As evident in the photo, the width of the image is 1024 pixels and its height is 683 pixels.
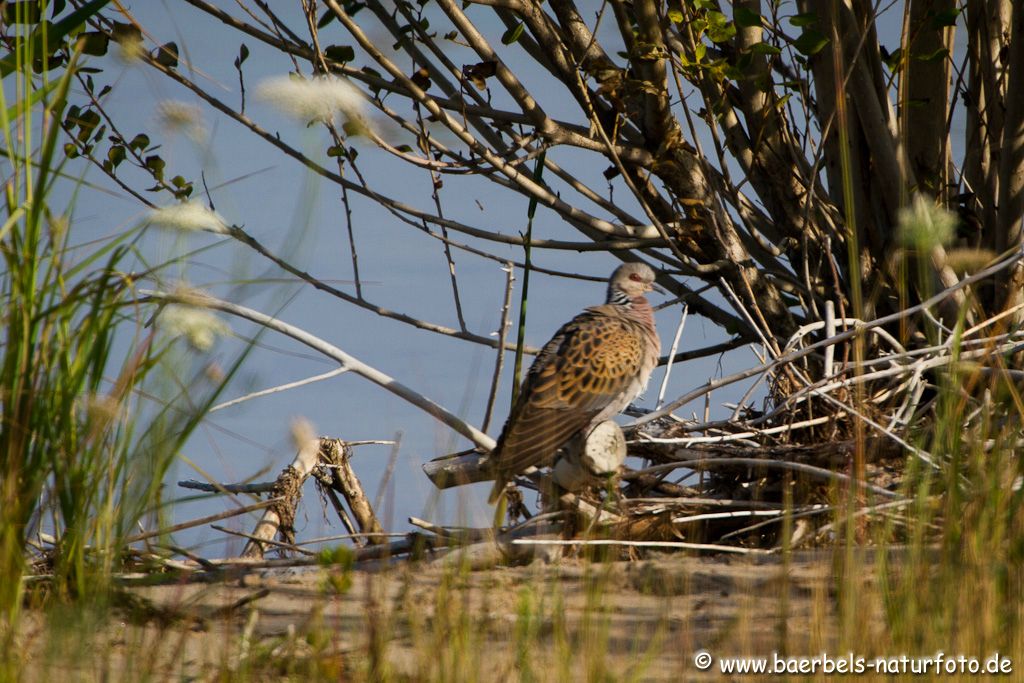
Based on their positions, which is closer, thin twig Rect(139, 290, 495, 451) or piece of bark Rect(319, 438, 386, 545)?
thin twig Rect(139, 290, 495, 451)

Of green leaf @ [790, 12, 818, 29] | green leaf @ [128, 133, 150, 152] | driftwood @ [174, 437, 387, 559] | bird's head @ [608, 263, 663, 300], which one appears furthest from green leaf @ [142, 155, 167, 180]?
green leaf @ [790, 12, 818, 29]

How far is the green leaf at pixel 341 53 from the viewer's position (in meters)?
5.60

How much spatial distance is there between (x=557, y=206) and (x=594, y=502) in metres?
2.02

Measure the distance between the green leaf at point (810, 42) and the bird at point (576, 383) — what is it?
156 cm

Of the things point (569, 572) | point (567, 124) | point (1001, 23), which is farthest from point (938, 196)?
point (569, 572)

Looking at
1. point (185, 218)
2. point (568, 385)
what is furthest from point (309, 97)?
point (568, 385)

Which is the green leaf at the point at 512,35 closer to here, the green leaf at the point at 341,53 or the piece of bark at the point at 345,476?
the green leaf at the point at 341,53

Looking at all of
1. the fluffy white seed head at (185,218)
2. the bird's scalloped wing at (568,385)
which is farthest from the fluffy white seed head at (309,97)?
the bird's scalloped wing at (568,385)

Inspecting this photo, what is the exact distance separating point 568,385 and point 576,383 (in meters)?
0.04

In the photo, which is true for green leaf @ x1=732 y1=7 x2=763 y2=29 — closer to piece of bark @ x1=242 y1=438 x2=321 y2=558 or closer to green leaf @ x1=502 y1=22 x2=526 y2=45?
green leaf @ x1=502 y1=22 x2=526 y2=45

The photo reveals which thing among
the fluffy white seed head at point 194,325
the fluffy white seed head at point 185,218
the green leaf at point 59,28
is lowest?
the fluffy white seed head at point 194,325

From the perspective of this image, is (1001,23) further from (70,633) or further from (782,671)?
(70,633)

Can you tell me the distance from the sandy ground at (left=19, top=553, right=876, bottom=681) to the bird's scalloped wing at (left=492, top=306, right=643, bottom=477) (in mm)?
799

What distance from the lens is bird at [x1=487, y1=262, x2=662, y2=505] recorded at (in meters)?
4.93
